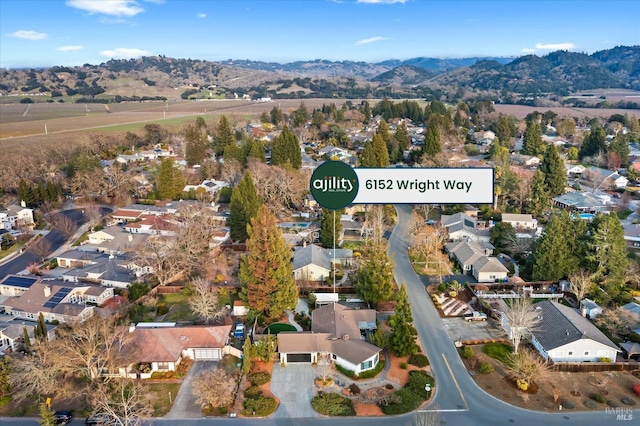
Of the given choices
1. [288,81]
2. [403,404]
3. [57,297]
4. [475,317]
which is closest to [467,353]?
[475,317]

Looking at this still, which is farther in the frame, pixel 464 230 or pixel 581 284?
pixel 464 230

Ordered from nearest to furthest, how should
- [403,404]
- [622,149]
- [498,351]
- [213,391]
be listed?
1. [213,391]
2. [403,404]
3. [498,351]
4. [622,149]

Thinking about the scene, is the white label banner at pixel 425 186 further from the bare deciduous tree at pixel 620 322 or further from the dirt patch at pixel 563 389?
→ the bare deciduous tree at pixel 620 322

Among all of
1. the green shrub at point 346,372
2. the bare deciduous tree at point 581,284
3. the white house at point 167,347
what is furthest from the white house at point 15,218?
the bare deciduous tree at point 581,284

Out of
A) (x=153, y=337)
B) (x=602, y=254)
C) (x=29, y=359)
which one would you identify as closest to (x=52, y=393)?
(x=29, y=359)

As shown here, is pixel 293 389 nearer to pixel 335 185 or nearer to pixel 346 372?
pixel 346 372

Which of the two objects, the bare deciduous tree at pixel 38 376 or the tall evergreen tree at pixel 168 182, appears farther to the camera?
the tall evergreen tree at pixel 168 182
